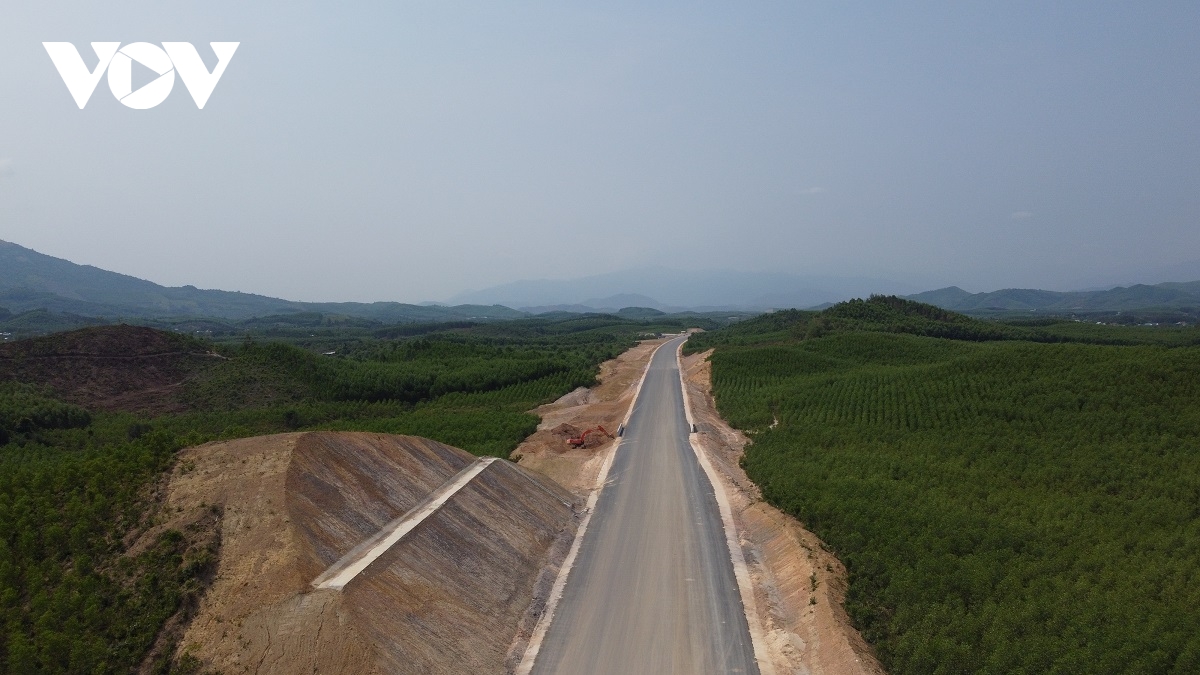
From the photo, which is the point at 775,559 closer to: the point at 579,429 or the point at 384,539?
the point at 384,539

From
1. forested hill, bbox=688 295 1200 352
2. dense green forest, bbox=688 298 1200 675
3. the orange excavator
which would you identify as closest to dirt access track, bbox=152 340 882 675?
dense green forest, bbox=688 298 1200 675

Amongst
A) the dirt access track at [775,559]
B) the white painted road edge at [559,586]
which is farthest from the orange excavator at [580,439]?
the white painted road edge at [559,586]

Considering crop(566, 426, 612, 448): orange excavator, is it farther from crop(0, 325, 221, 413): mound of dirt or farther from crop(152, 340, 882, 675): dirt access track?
crop(0, 325, 221, 413): mound of dirt

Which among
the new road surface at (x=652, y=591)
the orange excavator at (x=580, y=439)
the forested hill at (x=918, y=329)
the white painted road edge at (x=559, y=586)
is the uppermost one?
the forested hill at (x=918, y=329)

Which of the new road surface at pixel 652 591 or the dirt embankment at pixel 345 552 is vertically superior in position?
the dirt embankment at pixel 345 552

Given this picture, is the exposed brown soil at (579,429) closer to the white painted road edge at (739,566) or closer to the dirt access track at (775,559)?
the dirt access track at (775,559)

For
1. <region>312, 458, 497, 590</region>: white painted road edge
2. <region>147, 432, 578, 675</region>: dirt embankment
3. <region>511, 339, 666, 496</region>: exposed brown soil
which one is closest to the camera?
<region>147, 432, 578, 675</region>: dirt embankment

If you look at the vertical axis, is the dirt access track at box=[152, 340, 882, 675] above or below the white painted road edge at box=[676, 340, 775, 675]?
above
